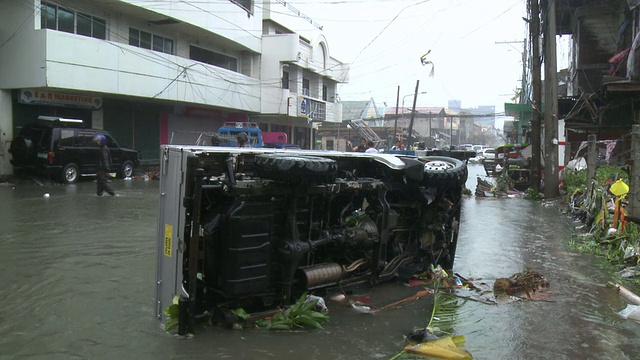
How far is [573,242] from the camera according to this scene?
9016 mm

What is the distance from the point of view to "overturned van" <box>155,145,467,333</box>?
4008 millimetres

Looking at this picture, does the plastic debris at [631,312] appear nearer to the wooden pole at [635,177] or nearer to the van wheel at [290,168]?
the wooden pole at [635,177]

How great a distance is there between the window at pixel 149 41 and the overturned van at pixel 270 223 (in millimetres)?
19858

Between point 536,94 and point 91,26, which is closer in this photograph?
point 536,94

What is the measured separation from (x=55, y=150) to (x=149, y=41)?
28.9 feet

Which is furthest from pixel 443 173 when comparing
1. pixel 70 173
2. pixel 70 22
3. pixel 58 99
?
pixel 70 22

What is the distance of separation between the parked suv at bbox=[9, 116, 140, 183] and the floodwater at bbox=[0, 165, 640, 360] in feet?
28.8

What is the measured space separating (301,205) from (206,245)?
3.35 ft

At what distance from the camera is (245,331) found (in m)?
4.26

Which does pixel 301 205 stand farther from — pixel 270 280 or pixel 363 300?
pixel 363 300

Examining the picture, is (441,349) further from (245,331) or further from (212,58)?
(212,58)

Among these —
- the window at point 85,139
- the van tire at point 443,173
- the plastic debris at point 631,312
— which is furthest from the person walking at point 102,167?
the plastic debris at point 631,312

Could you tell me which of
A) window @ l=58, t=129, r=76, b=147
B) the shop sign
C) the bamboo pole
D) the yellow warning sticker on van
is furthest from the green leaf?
the shop sign

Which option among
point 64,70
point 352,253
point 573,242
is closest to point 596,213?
point 573,242
